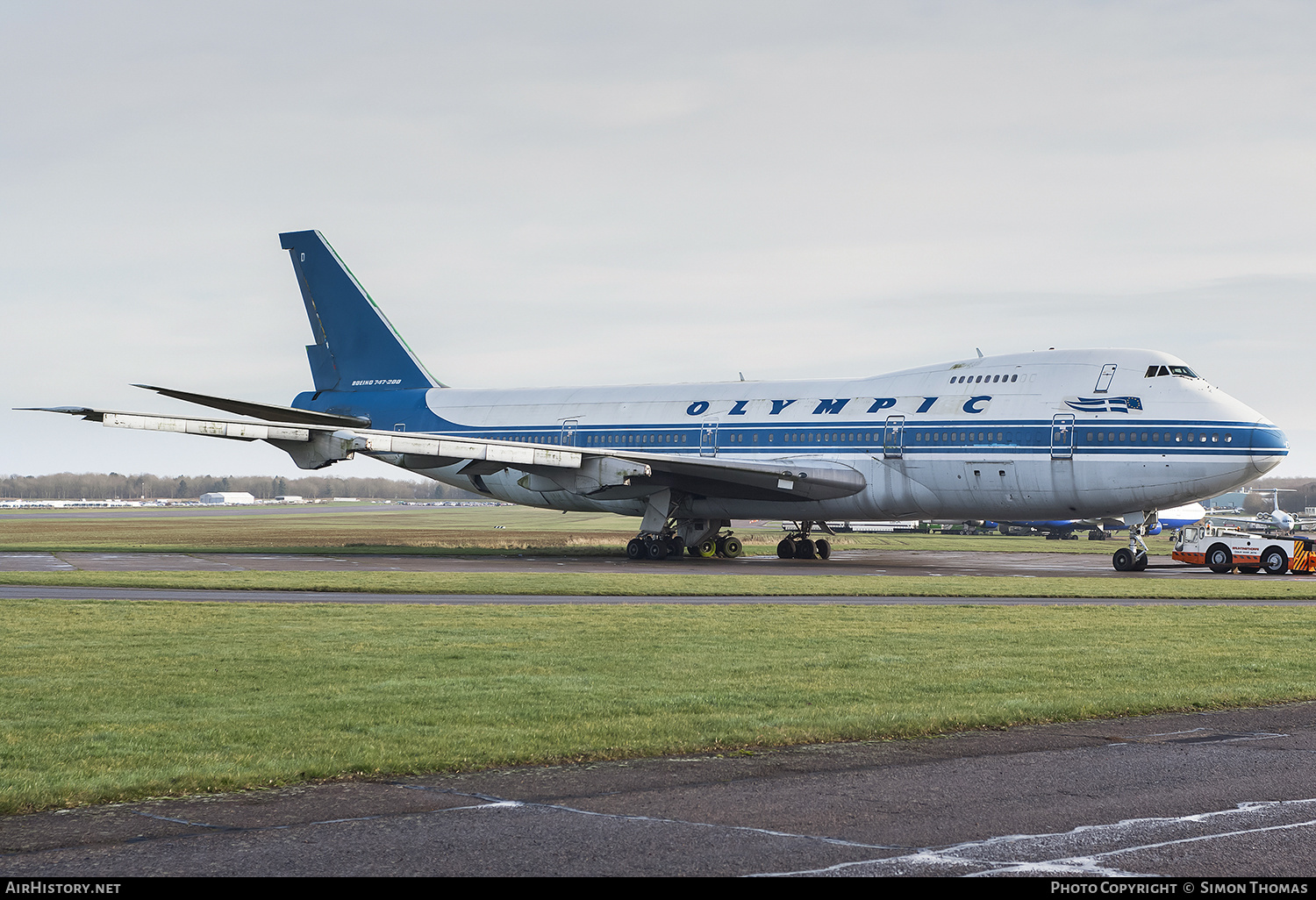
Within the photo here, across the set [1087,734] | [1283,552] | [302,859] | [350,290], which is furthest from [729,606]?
[350,290]

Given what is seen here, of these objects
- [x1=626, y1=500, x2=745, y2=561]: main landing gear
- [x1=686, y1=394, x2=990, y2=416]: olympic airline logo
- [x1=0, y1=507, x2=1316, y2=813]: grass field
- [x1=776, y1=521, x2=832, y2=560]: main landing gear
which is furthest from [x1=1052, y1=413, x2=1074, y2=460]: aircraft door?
[x1=626, y1=500, x2=745, y2=561]: main landing gear

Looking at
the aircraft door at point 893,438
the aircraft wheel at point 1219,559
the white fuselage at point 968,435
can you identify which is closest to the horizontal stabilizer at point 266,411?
the white fuselage at point 968,435

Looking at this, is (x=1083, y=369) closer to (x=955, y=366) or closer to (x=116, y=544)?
(x=955, y=366)

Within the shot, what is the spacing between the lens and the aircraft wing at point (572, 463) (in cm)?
3662

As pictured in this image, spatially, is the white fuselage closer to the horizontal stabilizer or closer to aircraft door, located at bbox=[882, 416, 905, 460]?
aircraft door, located at bbox=[882, 416, 905, 460]

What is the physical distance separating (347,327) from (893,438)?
23951 millimetres

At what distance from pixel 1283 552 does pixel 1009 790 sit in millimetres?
33128

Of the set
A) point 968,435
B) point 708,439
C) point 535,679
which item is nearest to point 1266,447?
point 968,435

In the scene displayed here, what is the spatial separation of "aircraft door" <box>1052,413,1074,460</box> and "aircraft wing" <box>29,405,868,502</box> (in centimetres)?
619

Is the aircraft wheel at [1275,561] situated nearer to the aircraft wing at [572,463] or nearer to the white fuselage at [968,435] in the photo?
the white fuselage at [968,435]

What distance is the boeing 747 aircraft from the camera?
113 ft

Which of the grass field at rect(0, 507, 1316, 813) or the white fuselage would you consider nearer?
the grass field at rect(0, 507, 1316, 813)

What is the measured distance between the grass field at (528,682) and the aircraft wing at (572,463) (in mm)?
14792

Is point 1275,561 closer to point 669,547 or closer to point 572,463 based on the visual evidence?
point 669,547
